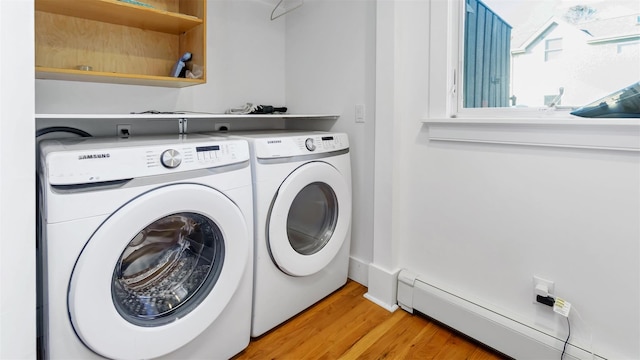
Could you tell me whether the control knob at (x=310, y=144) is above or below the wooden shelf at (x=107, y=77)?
below

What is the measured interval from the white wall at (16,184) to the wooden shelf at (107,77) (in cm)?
61

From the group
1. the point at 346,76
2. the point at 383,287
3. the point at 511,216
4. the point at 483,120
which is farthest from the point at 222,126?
the point at 511,216

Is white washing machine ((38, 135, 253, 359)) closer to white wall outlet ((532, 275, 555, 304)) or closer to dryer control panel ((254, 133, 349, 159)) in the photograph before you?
dryer control panel ((254, 133, 349, 159))

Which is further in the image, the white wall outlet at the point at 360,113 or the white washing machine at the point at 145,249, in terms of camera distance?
the white wall outlet at the point at 360,113

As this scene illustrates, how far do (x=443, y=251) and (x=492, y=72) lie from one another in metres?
0.85

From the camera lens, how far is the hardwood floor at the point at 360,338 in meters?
1.46

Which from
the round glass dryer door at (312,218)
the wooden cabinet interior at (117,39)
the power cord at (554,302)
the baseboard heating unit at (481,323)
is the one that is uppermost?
the wooden cabinet interior at (117,39)

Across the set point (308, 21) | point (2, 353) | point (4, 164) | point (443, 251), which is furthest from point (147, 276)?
point (308, 21)

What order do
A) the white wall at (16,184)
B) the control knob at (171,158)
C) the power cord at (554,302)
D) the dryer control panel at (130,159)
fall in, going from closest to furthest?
the white wall at (16,184) → the dryer control panel at (130,159) → the control knob at (171,158) → the power cord at (554,302)

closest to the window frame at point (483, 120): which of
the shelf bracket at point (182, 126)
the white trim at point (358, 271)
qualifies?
the white trim at point (358, 271)

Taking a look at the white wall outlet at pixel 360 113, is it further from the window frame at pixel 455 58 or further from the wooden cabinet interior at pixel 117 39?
the wooden cabinet interior at pixel 117 39

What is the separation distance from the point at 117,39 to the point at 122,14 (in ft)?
0.66

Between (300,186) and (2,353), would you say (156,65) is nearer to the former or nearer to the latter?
(300,186)

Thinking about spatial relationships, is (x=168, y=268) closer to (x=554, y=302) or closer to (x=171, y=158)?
(x=171, y=158)
